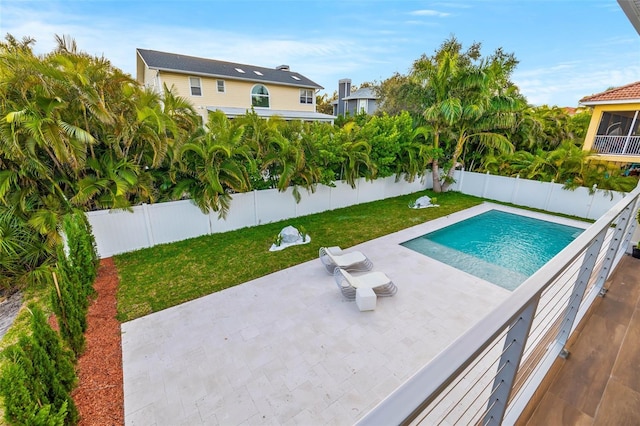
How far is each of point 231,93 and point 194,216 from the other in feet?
42.1

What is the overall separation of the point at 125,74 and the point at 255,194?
4688 mm

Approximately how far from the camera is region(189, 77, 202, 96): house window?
17344 millimetres

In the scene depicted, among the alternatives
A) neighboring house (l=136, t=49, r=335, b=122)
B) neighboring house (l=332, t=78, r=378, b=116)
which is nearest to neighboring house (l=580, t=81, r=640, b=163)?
neighboring house (l=136, t=49, r=335, b=122)

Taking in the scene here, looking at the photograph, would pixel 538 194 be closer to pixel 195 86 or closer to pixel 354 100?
pixel 195 86

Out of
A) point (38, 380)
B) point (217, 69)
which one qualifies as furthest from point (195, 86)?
point (38, 380)

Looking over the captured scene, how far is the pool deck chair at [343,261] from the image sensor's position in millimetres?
6750

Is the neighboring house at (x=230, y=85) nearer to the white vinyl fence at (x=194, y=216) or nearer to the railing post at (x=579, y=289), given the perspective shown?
the white vinyl fence at (x=194, y=216)

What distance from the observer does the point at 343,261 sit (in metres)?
6.81

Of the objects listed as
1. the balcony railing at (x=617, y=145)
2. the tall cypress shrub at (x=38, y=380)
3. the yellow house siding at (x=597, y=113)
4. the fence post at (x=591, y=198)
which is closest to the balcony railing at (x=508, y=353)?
the tall cypress shrub at (x=38, y=380)

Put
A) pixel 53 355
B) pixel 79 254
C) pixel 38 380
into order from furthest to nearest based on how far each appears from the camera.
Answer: pixel 79 254 < pixel 53 355 < pixel 38 380

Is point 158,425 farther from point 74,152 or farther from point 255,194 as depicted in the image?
point 255,194

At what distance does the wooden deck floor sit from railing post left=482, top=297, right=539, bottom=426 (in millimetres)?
602

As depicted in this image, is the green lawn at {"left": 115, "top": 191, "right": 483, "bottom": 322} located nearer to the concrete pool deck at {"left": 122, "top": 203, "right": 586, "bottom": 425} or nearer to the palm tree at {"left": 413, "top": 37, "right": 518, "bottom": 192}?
the concrete pool deck at {"left": 122, "top": 203, "right": 586, "bottom": 425}

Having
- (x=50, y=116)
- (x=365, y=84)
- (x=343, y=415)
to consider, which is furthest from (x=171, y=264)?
(x=365, y=84)
